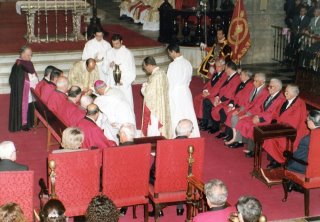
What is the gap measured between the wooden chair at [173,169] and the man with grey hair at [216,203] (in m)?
1.20

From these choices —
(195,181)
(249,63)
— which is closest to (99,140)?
(195,181)

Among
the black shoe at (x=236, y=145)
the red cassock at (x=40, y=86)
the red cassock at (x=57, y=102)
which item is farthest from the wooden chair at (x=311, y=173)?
the red cassock at (x=40, y=86)

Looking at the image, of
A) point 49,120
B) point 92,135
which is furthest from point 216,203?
point 49,120

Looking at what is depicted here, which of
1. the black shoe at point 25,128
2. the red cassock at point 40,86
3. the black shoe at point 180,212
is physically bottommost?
the black shoe at point 180,212

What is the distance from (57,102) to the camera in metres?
9.32

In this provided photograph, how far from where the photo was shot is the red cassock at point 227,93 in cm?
1063

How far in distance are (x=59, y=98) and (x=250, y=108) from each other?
303cm

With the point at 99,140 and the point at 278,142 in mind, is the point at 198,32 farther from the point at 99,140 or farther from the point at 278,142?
the point at 99,140

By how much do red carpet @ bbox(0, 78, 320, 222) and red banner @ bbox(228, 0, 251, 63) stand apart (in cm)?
387

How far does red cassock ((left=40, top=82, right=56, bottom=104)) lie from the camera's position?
9.69 meters

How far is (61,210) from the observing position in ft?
17.1

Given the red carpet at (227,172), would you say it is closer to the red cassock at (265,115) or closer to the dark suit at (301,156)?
the red cassock at (265,115)

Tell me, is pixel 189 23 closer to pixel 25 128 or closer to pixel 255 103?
pixel 25 128

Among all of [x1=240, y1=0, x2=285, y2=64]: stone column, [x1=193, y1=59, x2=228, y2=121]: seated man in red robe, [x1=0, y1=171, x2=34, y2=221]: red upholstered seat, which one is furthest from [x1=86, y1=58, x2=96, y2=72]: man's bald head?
[x1=240, y1=0, x2=285, y2=64]: stone column
